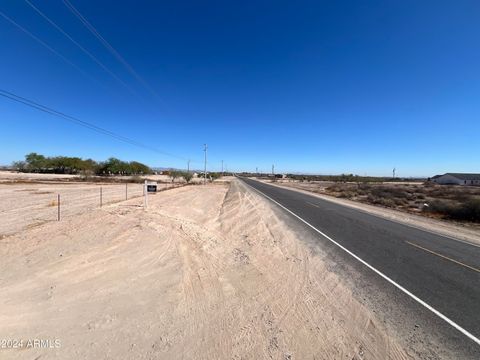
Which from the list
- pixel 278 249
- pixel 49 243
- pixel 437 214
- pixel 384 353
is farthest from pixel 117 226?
pixel 437 214

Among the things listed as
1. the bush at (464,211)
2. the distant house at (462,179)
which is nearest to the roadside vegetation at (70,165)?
the bush at (464,211)

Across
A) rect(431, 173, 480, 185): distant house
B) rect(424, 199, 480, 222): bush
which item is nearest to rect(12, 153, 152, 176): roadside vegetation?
rect(424, 199, 480, 222): bush

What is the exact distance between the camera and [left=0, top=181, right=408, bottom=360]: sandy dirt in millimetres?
3928

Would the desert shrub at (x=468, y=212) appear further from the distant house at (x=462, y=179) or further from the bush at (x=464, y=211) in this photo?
the distant house at (x=462, y=179)

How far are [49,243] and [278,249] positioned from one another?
738 cm

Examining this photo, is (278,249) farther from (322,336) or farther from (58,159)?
(58,159)

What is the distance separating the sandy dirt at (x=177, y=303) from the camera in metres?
3.93

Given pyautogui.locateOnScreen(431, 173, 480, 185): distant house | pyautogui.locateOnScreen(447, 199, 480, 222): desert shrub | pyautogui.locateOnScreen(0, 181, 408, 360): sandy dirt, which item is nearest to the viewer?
pyautogui.locateOnScreen(0, 181, 408, 360): sandy dirt

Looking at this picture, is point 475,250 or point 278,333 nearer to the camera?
point 278,333

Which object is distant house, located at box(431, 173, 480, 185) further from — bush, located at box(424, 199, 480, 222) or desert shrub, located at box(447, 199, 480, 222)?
desert shrub, located at box(447, 199, 480, 222)

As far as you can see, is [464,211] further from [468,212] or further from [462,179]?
[462,179]

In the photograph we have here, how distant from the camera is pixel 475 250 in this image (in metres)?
10.4

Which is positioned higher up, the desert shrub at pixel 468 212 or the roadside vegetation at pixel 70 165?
the roadside vegetation at pixel 70 165

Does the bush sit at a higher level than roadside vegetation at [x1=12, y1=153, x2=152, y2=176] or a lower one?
lower
